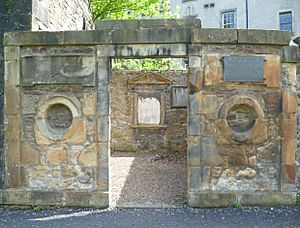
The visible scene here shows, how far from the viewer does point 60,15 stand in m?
7.48

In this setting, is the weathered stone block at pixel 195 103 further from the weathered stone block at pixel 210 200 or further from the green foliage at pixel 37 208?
the green foliage at pixel 37 208

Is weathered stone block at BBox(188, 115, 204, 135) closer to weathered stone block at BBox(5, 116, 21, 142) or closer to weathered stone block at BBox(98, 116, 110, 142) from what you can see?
weathered stone block at BBox(98, 116, 110, 142)

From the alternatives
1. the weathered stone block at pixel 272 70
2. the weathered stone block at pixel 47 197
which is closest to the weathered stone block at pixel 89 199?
the weathered stone block at pixel 47 197

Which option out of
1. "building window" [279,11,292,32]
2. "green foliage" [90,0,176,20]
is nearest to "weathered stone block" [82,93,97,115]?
"green foliage" [90,0,176,20]

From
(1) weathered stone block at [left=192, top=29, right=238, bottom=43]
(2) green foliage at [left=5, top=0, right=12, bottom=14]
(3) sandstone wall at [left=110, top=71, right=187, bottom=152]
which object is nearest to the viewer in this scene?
(1) weathered stone block at [left=192, top=29, right=238, bottom=43]

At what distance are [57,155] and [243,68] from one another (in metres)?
3.29

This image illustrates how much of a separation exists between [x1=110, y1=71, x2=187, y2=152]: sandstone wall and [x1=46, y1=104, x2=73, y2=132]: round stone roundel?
6235 mm

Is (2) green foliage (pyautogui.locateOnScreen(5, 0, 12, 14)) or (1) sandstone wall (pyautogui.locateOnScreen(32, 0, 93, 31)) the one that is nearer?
(2) green foliage (pyautogui.locateOnScreen(5, 0, 12, 14))

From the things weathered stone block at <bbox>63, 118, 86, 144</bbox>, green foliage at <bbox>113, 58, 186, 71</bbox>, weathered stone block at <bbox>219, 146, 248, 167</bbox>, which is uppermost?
green foliage at <bbox>113, 58, 186, 71</bbox>

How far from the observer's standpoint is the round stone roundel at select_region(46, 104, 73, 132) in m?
5.59

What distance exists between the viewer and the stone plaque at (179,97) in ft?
38.4

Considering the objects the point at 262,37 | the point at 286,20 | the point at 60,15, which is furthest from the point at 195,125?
the point at 286,20

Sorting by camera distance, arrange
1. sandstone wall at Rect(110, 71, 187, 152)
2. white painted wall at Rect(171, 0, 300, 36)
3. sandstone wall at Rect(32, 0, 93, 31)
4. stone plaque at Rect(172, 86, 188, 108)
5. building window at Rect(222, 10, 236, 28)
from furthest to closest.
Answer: building window at Rect(222, 10, 236, 28) → white painted wall at Rect(171, 0, 300, 36) → sandstone wall at Rect(110, 71, 187, 152) → stone plaque at Rect(172, 86, 188, 108) → sandstone wall at Rect(32, 0, 93, 31)

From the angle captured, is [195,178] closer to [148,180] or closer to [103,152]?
[103,152]
